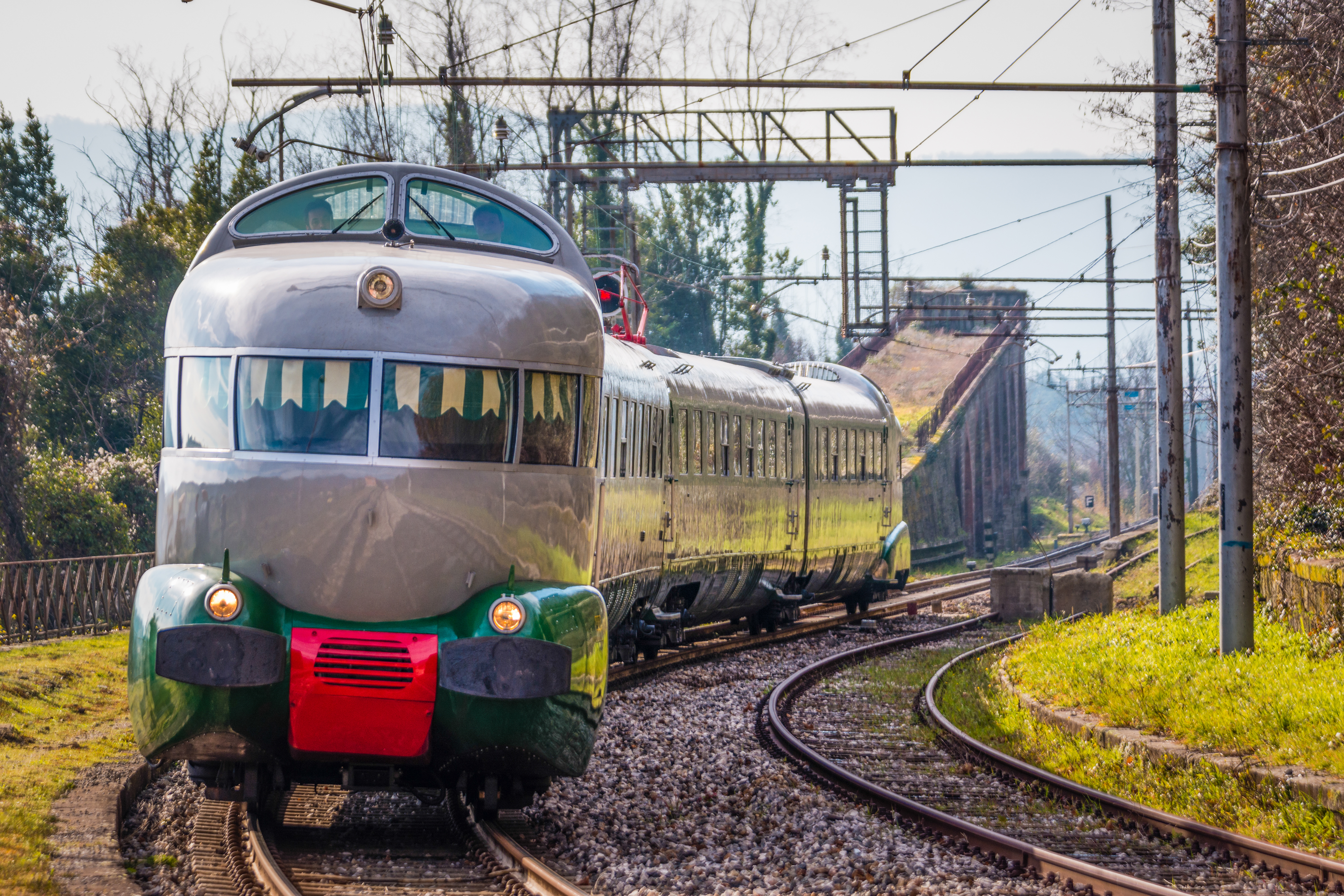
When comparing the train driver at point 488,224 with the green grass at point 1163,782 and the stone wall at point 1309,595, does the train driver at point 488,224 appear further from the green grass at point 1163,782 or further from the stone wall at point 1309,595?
the stone wall at point 1309,595

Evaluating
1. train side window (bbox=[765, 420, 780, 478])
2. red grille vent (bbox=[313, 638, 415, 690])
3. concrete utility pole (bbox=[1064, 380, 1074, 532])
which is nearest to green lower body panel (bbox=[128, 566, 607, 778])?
red grille vent (bbox=[313, 638, 415, 690])

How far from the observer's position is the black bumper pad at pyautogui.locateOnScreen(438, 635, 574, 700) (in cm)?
738

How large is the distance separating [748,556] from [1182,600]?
17.6ft

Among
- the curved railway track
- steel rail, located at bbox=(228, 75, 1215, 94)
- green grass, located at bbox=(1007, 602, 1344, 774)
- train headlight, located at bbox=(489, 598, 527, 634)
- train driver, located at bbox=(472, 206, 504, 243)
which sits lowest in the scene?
the curved railway track

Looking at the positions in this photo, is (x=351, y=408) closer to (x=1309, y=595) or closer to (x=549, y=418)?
(x=549, y=418)

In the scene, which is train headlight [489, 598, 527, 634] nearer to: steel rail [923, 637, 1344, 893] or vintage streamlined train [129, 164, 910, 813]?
vintage streamlined train [129, 164, 910, 813]

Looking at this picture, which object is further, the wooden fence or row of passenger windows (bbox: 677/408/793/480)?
the wooden fence

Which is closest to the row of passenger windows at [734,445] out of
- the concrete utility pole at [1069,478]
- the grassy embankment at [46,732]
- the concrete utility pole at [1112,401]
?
the grassy embankment at [46,732]

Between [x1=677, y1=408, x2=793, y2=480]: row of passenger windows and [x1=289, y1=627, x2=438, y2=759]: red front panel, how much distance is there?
8.85 meters

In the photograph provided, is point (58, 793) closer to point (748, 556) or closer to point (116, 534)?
point (748, 556)

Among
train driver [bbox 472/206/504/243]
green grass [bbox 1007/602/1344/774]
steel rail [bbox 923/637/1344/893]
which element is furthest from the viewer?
green grass [bbox 1007/602/1344/774]

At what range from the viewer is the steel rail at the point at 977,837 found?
7.08 m

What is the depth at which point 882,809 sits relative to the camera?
937cm

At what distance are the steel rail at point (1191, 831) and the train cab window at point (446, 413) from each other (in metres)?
4.29
